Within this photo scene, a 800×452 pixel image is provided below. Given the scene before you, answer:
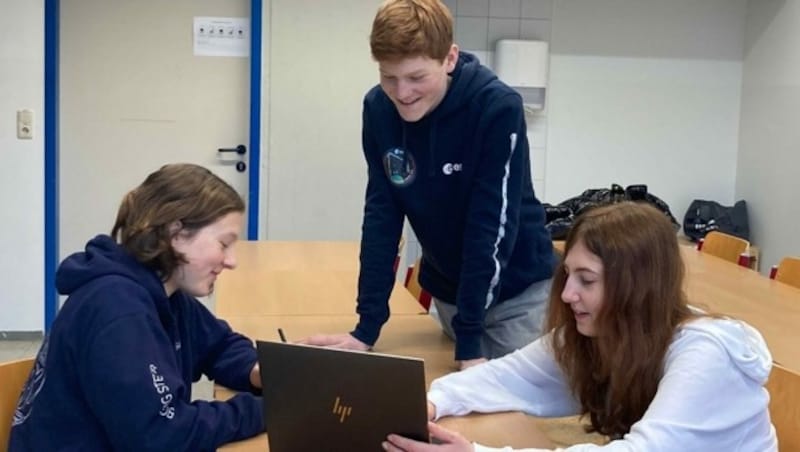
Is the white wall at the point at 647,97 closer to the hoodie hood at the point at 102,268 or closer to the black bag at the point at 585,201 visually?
the black bag at the point at 585,201

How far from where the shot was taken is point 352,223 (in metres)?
4.66

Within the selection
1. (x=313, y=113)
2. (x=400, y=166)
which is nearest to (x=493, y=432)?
(x=400, y=166)

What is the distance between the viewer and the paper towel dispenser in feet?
16.3

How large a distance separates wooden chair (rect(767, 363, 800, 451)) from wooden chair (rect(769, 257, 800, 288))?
1808 mm

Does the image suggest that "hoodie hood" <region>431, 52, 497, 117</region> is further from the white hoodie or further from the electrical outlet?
the electrical outlet

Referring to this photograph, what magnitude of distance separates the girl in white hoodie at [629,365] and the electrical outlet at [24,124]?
335 centimetres

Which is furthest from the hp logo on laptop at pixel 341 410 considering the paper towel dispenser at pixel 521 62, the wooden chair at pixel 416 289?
the paper towel dispenser at pixel 521 62

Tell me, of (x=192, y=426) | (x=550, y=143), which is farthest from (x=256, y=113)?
(x=192, y=426)

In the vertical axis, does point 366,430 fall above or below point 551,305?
below

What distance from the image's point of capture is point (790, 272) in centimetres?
330

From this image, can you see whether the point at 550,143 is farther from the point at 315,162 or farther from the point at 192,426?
the point at 192,426

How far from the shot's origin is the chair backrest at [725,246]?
376 cm

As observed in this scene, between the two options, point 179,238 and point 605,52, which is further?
point 605,52

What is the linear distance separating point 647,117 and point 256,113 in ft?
7.87
